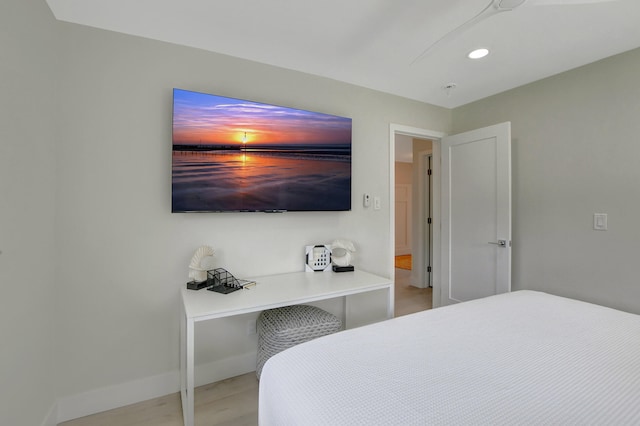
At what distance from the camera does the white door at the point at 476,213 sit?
8.47 ft

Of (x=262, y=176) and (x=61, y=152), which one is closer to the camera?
(x=61, y=152)

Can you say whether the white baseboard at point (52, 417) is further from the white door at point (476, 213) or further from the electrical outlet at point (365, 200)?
the white door at point (476, 213)

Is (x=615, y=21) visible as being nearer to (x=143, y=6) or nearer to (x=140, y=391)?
(x=143, y=6)

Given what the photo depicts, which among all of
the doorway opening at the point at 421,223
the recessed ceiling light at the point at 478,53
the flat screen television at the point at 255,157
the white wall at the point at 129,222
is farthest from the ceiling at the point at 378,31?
the doorway opening at the point at 421,223

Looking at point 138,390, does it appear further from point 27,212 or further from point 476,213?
point 476,213

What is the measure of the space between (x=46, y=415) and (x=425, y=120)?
364 centimetres

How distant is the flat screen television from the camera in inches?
74.9

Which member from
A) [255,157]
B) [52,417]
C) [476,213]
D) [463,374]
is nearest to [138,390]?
[52,417]

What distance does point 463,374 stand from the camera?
0.90 meters

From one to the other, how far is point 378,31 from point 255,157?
1.15 metres

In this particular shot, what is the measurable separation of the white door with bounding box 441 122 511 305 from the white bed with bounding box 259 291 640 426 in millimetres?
1316

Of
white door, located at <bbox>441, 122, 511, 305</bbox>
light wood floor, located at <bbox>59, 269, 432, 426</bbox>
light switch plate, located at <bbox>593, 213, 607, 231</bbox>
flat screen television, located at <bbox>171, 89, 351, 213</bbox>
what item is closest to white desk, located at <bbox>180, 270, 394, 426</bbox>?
light wood floor, located at <bbox>59, 269, 432, 426</bbox>

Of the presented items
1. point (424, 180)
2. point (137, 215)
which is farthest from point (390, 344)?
point (424, 180)

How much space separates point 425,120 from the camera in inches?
122
